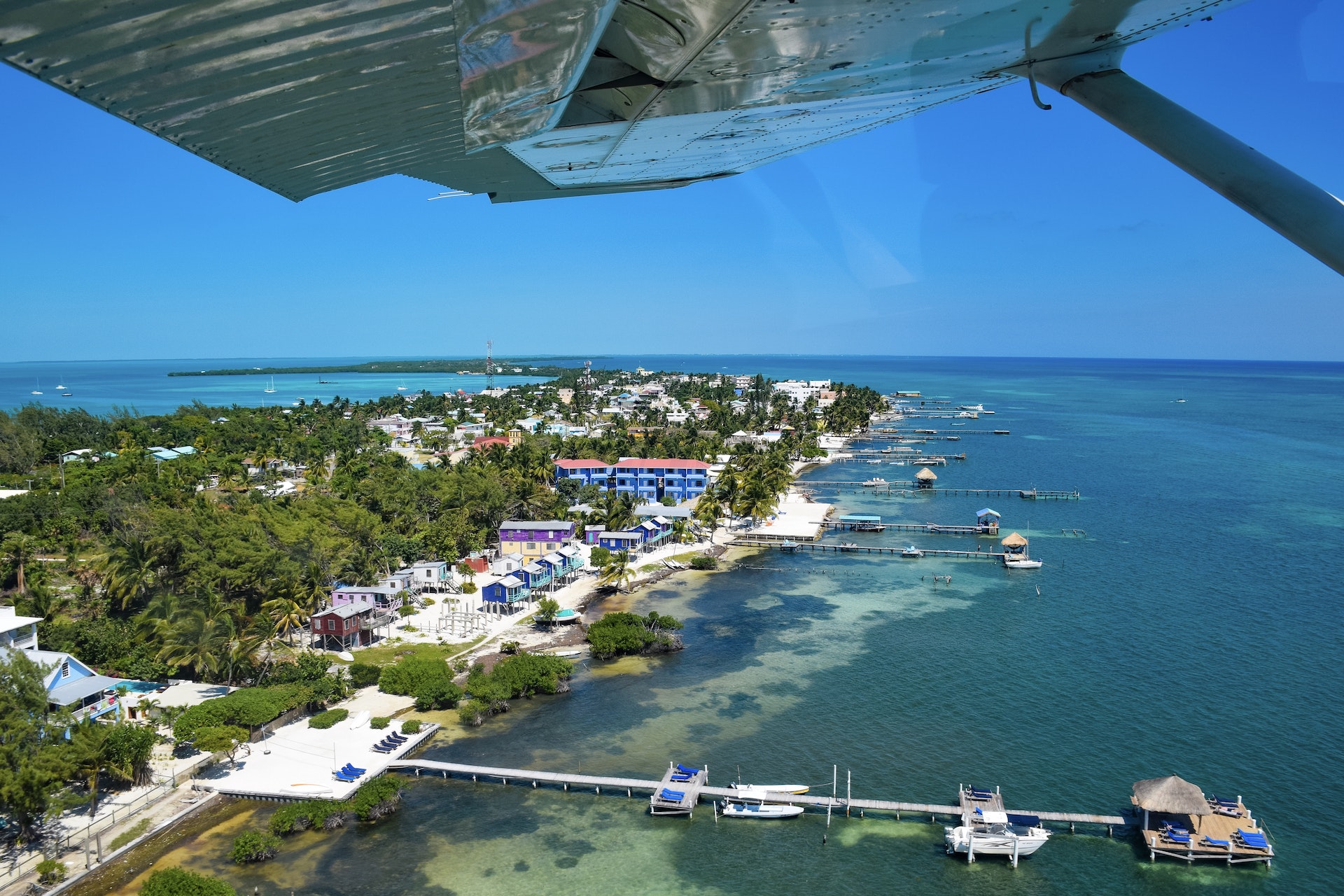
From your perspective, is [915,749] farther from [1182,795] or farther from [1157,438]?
[1157,438]

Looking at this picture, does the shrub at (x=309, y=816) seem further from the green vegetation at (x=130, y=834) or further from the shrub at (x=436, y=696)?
the shrub at (x=436, y=696)

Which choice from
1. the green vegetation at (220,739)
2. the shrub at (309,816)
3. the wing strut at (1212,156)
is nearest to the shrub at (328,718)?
the green vegetation at (220,739)

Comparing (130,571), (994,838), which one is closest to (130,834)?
(130,571)

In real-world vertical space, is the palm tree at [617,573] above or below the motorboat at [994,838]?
above

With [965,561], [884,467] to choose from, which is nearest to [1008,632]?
[965,561]

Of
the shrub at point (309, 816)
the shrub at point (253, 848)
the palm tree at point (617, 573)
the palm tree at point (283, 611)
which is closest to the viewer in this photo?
the shrub at point (253, 848)
